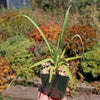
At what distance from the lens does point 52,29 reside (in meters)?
3.97

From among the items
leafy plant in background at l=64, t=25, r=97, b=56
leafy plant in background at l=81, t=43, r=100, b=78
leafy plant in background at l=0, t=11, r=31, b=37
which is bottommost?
leafy plant in background at l=81, t=43, r=100, b=78

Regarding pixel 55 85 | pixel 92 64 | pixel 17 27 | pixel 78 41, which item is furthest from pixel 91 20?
pixel 55 85

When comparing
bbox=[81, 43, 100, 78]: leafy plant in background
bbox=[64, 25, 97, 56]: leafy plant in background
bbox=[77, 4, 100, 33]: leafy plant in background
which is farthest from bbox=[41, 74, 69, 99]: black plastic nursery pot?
bbox=[77, 4, 100, 33]: leafy plant in background

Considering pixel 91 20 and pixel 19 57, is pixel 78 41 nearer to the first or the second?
pixel 19 57

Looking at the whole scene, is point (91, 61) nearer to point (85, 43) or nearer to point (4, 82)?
point (85, 43)

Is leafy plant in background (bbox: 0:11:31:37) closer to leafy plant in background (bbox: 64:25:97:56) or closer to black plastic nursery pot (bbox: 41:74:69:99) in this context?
leafy plant in background (bbox: 64:25:97:56)

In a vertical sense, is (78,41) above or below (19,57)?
above

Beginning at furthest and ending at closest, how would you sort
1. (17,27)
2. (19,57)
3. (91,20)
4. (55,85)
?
(91,20) < (17,27) < (19,57) < (55,85)

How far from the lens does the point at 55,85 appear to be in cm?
138

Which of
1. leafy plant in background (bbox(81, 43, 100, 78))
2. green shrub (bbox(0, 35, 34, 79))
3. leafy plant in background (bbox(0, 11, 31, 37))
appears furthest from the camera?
leafy plant in background (bbox(0, 11, 31, 37))

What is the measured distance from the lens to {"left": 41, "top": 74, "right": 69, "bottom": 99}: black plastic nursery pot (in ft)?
4.36

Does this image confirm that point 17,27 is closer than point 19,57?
No

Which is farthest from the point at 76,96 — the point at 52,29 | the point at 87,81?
the point at 52,29

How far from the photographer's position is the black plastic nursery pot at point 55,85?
133 centimetres
